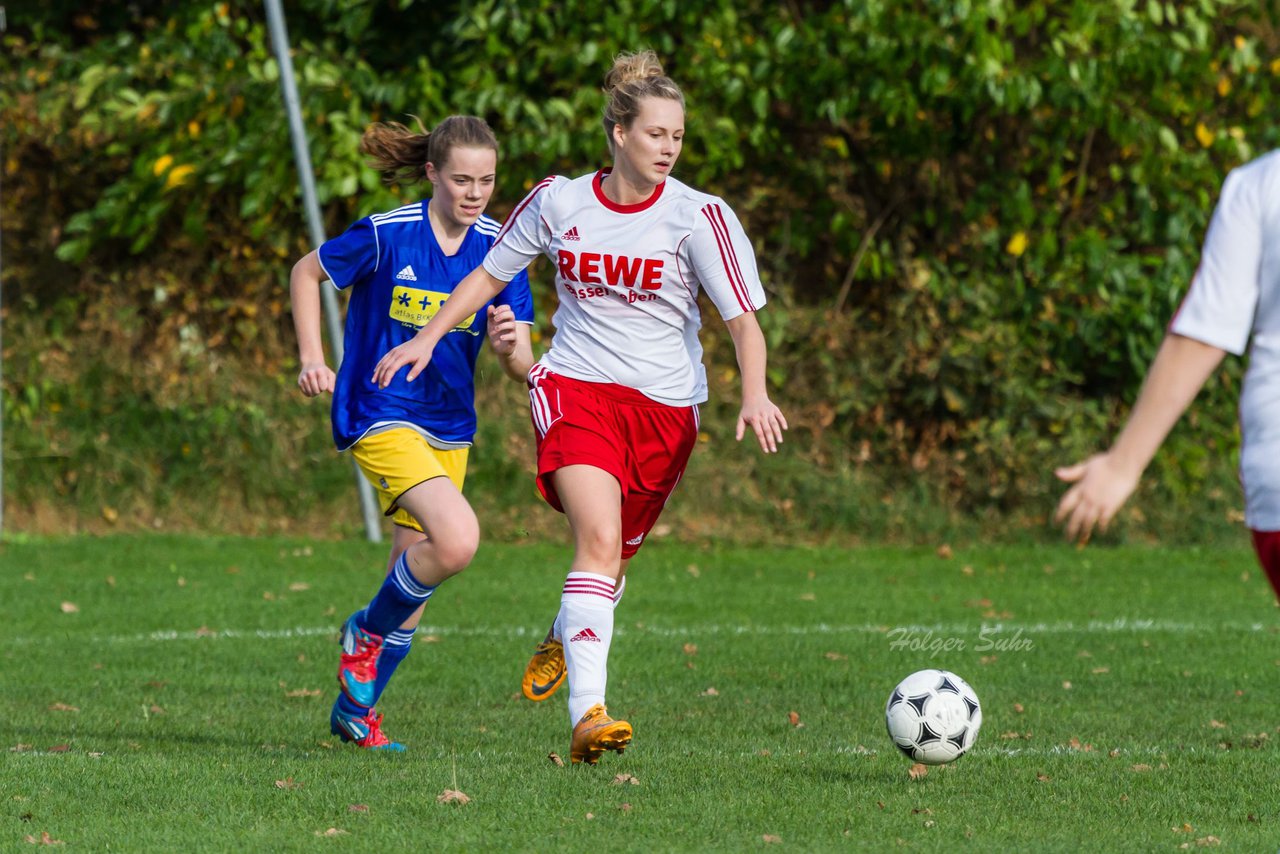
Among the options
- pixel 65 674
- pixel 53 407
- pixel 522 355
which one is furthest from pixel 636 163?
pixel 53 407

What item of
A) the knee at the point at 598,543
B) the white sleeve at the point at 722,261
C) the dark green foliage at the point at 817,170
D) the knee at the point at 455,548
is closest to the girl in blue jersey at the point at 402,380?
the knee at the point at 455,548

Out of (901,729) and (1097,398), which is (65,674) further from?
(1097,398)

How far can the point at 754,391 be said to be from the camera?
5.04 m

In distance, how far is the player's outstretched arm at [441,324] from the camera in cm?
521

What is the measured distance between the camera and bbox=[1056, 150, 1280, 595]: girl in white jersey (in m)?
2.76

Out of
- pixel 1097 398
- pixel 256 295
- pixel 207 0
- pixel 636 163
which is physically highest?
pixel 636 163

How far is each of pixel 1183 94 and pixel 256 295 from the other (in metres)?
7.87

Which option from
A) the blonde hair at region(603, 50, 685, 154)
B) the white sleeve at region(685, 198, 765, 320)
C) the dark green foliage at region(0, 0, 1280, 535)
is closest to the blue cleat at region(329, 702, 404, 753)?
the white sleeve at region(685, 198, 765, 320)

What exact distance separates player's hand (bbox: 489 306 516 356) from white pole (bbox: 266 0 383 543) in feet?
21.5

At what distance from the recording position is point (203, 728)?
608 cm

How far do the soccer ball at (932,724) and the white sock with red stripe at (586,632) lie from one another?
92 centimetres

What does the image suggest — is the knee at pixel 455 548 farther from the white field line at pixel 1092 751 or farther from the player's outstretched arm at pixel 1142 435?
the player's outstretched arm at pixel 1142 435

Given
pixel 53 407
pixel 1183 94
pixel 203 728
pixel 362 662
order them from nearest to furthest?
pixel 362 662 → pixel 203 728 → pixel 1183 94 → pixel 53 407

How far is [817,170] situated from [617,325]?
365 inches
